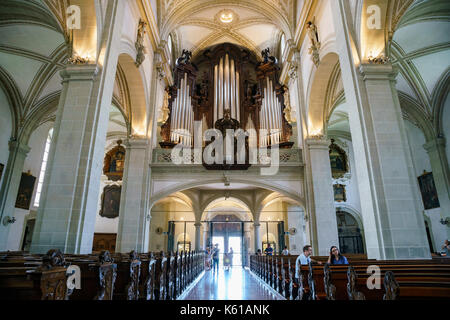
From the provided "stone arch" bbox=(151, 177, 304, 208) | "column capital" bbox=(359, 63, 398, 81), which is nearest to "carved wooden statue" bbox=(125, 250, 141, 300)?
"column capital" bbox=(359, 63, 398, 81)

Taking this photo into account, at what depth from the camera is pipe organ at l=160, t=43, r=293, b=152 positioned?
11344mm

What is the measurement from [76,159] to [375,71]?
6.67 meters

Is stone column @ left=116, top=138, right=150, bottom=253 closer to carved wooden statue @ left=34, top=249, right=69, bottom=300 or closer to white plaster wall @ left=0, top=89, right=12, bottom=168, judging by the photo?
white plaster wall @ left=0, top=89, right=12, bottom=168

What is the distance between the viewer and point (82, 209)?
209 inches

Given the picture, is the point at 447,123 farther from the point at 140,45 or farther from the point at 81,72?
the point at 81,72

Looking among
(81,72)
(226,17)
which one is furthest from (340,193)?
(81,72)

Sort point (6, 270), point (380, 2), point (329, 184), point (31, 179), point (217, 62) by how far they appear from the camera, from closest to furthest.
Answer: point (6, 270), point (380, 2), point (329, 184), point (31, 179), point (217, 62)

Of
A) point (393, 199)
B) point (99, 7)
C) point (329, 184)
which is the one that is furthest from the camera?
point (329, 184)

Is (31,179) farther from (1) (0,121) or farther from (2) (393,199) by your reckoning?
(2) (393,199)

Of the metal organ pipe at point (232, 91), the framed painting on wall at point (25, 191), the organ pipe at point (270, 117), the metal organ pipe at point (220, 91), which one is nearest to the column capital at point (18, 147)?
the framed painting on wall at point (25, 191)

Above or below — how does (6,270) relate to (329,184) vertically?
below

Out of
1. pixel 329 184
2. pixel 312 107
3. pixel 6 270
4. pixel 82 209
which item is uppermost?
pixel 312 107

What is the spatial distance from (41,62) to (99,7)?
246 inches

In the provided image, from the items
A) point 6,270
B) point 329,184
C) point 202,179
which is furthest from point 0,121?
point 329,184
